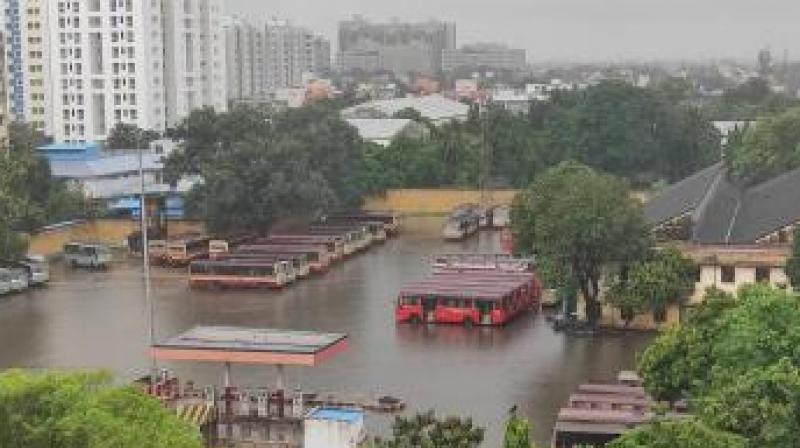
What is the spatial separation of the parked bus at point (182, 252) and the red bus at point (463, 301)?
23.6 ft

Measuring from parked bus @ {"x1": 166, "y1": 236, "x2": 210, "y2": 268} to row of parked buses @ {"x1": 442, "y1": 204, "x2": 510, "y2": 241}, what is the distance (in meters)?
5.63

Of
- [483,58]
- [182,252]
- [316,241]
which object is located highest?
[483,58]

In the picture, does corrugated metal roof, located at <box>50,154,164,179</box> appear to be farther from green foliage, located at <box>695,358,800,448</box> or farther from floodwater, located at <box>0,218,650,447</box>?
green foliage, located at <box>695,358,800,448</box>

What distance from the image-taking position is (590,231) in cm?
1933

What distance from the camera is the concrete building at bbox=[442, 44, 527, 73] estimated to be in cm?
13312

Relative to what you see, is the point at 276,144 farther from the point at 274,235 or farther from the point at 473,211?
the point at 473,211

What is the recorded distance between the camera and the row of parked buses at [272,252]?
24.9 metres

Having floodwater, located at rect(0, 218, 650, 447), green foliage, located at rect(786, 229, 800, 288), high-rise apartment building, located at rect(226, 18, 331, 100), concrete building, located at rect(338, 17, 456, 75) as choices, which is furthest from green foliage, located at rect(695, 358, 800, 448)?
concrete building, located at rect(338, 17, 456, 75)

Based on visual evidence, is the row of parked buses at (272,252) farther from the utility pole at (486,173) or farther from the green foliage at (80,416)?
the green foliage at (80,416)

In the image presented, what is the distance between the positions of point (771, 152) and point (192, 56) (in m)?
26.3

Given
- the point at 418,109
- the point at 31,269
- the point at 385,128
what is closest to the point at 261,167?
the point at 31,269

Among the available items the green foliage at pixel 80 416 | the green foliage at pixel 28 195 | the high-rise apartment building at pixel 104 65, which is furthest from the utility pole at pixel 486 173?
the green foliage at pixel 80 416

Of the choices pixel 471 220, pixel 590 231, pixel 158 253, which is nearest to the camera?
pixel 590 231

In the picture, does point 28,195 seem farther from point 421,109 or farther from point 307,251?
point 421,109
